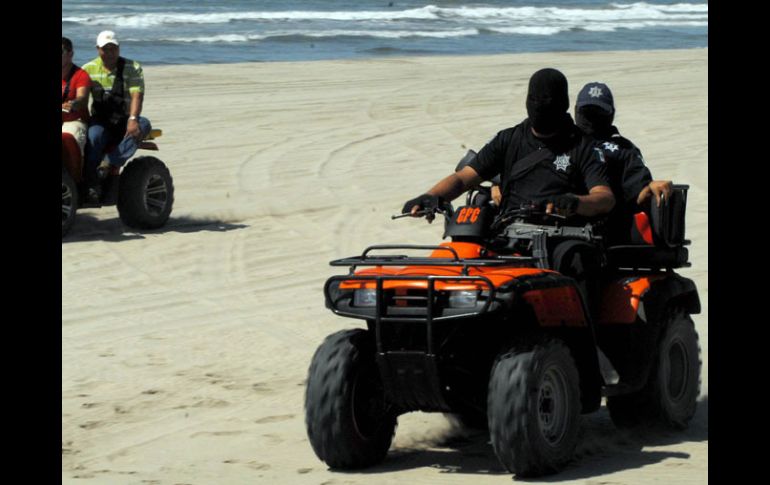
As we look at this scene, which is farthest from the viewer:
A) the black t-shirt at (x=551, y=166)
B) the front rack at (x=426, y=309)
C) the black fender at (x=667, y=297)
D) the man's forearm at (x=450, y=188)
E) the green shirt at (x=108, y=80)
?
the green shirt at (x=108, y=80)

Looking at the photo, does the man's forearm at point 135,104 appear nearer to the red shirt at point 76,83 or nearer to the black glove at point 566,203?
the red shirt at point 76,83

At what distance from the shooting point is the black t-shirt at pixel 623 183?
766cm

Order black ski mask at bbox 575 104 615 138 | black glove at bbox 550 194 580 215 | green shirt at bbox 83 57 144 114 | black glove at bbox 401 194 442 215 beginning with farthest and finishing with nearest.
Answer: green shirt at bbox 83 57 144 114 < black ski mask at bbox 575 104 615 138 < black glove at bbox 401 194 442 215 < black glove at bbox 550 194 580 215

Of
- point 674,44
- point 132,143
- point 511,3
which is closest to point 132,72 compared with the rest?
point 132,143

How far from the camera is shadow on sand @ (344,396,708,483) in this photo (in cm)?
687

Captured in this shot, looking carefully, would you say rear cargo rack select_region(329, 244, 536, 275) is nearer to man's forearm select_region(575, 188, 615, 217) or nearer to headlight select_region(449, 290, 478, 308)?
headlight select_region(449, 290, 478, 308)

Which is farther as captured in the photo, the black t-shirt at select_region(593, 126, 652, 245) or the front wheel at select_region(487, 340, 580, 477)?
the black t-shirt at select_region(593, 126, 652, 245)

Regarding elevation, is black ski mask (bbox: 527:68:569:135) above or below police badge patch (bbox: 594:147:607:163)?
above

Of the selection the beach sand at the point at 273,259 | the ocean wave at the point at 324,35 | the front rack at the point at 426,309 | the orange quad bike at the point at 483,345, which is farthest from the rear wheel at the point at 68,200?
the ocean wave at the point at 324,35

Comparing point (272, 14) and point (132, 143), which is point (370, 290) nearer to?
point (132, 143)

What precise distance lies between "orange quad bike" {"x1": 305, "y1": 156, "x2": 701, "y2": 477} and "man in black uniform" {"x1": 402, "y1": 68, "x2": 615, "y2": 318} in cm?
11

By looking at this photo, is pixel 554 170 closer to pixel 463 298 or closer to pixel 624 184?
pixel 624 184

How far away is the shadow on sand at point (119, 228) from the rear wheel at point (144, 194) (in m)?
0.11

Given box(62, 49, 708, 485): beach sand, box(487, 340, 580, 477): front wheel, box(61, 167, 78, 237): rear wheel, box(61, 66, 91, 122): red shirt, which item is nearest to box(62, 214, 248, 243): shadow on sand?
box(62, 49, 708, 485): beach sand
